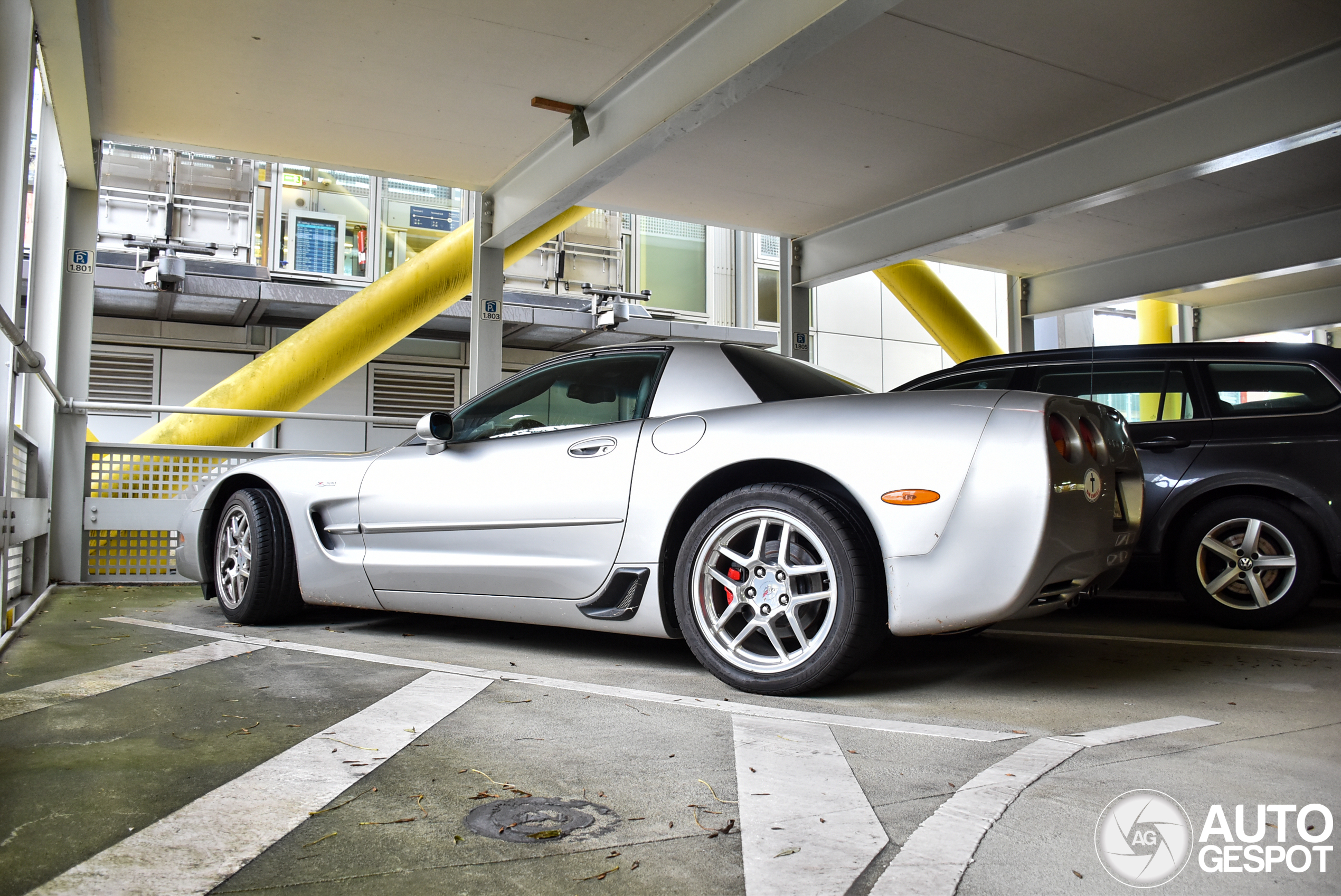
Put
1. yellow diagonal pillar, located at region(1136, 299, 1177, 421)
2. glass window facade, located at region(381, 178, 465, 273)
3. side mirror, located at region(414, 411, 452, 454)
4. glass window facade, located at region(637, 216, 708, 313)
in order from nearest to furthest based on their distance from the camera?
side mirror, located at region(414, 411, 452, 454)
yellow diagonal pillar, located at region(1136, 299, 1177, 421)
glass window facade, located at region(381, 178, 465, 273)
glass window facade, located at region(637, 216, 708, 313)

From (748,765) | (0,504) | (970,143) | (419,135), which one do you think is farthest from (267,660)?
(970,143)

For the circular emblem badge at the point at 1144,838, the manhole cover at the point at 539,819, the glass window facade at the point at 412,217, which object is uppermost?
the glass window facade at the point at 412,217

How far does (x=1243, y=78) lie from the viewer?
6.30 m

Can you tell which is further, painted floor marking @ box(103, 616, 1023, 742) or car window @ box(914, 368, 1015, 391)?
car window @ box(914, 368, 1015, 391)

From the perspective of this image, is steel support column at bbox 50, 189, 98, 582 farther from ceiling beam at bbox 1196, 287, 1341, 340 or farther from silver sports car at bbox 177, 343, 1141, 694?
ceiling beam at bbox 1196, 287, 1341, 340

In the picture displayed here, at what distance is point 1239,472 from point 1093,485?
2.48 metres

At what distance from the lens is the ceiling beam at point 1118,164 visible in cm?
600

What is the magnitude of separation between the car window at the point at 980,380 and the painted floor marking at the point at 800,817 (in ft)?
11.9

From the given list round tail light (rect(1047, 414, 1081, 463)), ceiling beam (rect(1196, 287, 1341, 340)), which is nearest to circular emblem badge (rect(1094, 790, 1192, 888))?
round tail light (rect(1047, 414, 1081, 463))

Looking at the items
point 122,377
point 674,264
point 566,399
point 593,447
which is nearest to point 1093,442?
point 593,447

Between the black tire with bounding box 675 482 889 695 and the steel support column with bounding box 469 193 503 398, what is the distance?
5646mm

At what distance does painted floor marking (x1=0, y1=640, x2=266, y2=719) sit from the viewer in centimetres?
290

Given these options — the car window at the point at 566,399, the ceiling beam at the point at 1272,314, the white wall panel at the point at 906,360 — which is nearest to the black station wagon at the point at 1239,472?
the car window at the point at 566,399

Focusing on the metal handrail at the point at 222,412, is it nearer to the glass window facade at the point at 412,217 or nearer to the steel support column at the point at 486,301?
the steel support column at the point at 486,301
